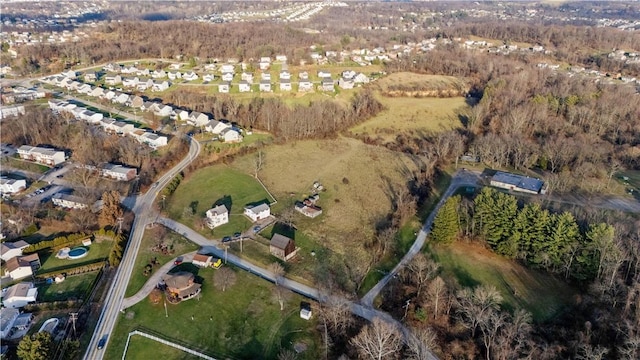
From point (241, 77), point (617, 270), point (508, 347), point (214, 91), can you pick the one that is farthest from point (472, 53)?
point (508, 347)

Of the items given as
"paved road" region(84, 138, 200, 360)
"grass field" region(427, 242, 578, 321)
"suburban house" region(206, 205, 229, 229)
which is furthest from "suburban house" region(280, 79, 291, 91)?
"grass field" region(427, 242, 578, 321)

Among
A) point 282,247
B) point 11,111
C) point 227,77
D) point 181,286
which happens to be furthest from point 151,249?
point 227,77

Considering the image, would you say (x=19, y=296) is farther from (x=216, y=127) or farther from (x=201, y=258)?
(x=216, y=127)

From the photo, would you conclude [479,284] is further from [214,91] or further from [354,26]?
[354,26]

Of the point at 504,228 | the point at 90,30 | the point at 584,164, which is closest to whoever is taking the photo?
the point at 504,228

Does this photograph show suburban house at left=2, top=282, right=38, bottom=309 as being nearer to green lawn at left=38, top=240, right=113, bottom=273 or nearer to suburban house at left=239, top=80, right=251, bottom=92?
green lawn at left=38, top=240, right=113, bottom=273

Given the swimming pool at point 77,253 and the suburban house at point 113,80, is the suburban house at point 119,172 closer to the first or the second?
the swimming pool at point 77,253
